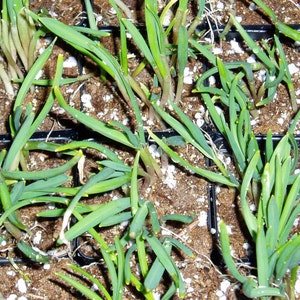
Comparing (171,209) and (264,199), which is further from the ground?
(264,199)

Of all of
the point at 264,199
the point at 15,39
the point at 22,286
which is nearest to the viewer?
the point at 264,199

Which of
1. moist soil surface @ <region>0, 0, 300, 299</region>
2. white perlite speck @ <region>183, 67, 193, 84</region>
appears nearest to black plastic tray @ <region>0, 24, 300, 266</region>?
moist soil surface @ <region>0, 0, 300, 299</region>

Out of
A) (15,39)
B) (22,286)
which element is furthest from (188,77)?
(22,286)

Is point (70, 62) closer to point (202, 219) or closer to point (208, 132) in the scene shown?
point (208, 132)

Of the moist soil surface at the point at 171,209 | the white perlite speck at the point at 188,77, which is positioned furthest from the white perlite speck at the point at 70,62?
the white perlite speck at the point at 188,77

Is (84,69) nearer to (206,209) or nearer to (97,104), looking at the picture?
(97,104)

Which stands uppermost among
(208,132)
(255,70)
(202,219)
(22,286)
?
(255,70)

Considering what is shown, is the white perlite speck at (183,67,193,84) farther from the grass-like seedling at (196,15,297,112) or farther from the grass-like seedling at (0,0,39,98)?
the grass-like seedling at (0,0,39,98)

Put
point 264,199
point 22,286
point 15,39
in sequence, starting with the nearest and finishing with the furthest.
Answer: point 264,199, point 22,286, point 15,39
